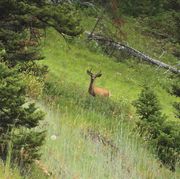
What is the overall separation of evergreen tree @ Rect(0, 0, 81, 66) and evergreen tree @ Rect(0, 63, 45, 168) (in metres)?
5.65

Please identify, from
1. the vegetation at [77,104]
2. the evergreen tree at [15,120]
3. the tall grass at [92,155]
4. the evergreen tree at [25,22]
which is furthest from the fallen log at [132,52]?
the evergreen tree at [15,120]

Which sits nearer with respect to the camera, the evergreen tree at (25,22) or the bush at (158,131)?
the bush at (158,131)

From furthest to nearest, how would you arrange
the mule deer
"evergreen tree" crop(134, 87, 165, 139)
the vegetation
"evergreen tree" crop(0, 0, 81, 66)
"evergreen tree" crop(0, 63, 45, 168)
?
the mule deer → "evergreen tree" crop(0, 0, 81, 66) → "evergreen tree" crop(134, 87, 165, 139) → the vegetation → "evergreen tree" crop(0, 63, 45, 168)

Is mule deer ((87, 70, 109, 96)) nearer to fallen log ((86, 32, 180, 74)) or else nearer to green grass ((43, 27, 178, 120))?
green grass ((43, 27, 178, 120))

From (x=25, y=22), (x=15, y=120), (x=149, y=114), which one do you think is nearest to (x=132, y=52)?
(x=25, y=22)

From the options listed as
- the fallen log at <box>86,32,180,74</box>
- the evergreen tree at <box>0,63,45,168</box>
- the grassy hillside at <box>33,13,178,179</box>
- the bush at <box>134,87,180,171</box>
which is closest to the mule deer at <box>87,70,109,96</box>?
the grassy hillside at <box>33,13,178,179</box>

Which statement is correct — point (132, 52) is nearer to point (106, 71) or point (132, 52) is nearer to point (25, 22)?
point (106, 71)

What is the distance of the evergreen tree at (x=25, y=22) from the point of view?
48.1 feet

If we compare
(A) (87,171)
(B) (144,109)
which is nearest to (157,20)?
(B) (144,109)

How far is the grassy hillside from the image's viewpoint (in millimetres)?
8805

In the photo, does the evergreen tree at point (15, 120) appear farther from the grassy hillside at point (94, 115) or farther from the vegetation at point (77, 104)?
the grassy hillside at point (94, 115)

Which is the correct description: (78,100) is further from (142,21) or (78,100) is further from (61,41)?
(142,21)

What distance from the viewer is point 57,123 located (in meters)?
10.5

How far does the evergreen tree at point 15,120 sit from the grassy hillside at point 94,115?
500 millimetres
